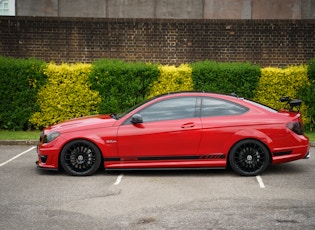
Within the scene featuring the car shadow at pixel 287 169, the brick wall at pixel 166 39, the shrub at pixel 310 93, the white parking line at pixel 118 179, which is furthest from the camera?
the brick wall at pixel 166 39

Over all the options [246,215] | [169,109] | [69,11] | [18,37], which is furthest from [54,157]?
[69,11]

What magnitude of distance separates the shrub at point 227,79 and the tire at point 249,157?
18.7 ft

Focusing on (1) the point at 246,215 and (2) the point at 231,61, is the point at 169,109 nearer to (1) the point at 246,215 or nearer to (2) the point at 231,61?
(1) the point at 246,215

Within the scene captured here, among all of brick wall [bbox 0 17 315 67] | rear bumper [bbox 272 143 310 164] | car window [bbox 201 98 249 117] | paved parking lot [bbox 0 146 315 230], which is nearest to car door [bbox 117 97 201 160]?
car window [bbox 201 98 249 117]

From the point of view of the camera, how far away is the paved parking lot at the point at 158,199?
700 centimetres

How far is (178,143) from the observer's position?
385 inches

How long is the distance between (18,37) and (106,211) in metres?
11.3

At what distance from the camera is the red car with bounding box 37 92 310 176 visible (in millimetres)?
9789

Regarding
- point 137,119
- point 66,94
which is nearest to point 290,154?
point 137,119

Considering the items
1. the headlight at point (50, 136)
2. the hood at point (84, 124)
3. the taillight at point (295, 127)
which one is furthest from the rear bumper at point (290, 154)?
the headlight at point (50, 136)

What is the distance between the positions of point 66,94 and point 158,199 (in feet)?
25.7

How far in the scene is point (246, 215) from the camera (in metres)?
7.27

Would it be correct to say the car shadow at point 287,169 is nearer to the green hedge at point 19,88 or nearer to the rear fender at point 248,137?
the rear fender at point 248,137

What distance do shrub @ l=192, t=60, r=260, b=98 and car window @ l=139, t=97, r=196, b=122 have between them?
17.7 ft
